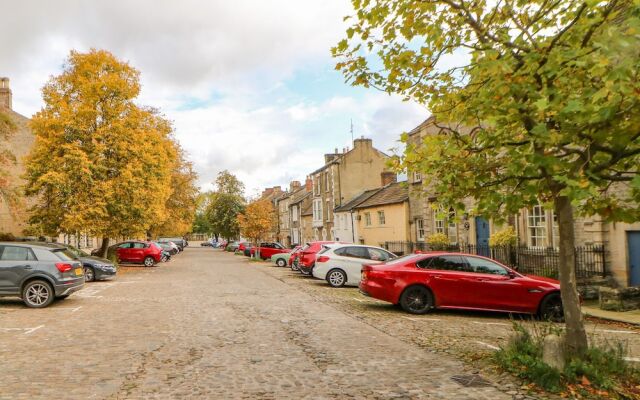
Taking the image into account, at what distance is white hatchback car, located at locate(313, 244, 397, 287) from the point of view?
1892 centimetres

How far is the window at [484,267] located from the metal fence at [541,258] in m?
1.86

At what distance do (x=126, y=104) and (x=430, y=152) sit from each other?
2439cm

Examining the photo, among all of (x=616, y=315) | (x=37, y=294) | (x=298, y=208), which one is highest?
(x=298, y=208)

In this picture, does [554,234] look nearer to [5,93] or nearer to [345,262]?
[345,262]

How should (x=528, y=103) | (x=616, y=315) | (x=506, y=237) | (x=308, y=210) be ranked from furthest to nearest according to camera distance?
(x=308, y=210)
(x=506, y=237)
(x=616, y=315)
(x=528, y=103)

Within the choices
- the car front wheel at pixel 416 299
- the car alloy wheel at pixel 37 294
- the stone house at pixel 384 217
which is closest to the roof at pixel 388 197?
the stone house at pixel 384 217

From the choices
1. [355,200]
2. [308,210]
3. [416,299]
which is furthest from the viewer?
[308,210]

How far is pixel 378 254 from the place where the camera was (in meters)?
18.8

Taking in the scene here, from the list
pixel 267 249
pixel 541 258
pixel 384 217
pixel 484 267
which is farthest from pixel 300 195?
pixel 484 267

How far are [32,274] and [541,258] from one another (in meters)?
16.6

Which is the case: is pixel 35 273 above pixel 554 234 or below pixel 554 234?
below

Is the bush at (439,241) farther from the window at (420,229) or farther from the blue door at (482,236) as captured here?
the window at (420,229)

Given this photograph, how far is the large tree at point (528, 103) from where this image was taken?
516cm

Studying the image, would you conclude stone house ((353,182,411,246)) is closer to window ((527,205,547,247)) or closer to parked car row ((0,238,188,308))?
window ((527,205,547,247))
